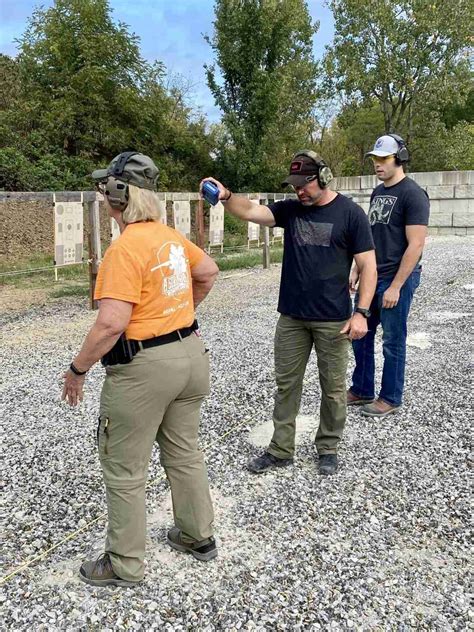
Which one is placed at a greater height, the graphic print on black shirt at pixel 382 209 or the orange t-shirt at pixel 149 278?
the graphic print on black shirt at pixel 382 209

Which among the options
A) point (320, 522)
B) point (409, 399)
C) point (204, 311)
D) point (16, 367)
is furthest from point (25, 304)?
point (320, 522)

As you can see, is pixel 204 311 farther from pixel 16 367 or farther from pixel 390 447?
pixel 390 447

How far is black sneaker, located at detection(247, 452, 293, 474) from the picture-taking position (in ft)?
10.8

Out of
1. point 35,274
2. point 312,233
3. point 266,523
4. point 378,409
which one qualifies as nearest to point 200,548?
point 266,523

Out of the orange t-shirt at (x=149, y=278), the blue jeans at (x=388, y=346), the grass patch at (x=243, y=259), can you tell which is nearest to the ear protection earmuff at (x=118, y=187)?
the orange t-shirt at (x=149, y=278)

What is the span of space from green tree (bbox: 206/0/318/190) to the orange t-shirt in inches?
797

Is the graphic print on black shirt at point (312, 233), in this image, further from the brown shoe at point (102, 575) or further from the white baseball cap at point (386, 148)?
the brown shoe at point (102, 575)

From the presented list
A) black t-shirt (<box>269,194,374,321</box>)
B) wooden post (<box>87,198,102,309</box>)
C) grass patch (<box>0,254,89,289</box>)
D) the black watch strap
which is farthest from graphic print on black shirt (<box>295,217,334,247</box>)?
grass patch (<box>0,254,89,289</box>)

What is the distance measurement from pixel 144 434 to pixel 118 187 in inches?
37.5

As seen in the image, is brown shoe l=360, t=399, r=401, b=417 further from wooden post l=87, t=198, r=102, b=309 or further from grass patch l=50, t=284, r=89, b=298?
grass patch l=50, t=284, r=89, b=298

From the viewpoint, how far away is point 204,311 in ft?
27.9

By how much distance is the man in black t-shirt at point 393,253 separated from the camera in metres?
3.78

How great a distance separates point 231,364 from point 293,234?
262 cm

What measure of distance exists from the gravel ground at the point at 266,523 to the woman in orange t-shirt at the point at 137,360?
0.79 ft
